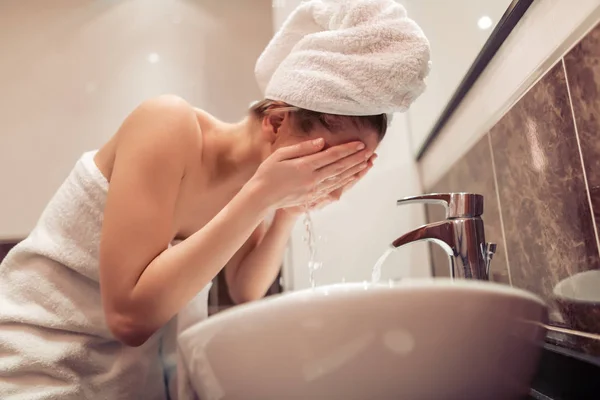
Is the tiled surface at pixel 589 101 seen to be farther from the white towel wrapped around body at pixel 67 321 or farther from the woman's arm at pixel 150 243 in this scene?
the white towel wrapped around body at pixel 67 321

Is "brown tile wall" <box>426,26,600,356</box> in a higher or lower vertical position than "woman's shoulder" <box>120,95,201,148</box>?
lower

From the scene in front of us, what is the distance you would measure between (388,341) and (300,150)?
347 millimetres

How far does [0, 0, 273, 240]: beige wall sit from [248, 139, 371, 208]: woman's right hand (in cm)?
85

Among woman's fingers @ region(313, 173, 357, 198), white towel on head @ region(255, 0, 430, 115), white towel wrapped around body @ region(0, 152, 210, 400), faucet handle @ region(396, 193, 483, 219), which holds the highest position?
white towel on head @ region(255, 0, 430, 115)

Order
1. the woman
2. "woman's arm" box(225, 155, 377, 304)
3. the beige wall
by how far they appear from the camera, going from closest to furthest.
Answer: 1. the woman
2. "woman's arm" box(225, 155, 377, 304)
3. the beige wall

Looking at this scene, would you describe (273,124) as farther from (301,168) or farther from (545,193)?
(545,193)

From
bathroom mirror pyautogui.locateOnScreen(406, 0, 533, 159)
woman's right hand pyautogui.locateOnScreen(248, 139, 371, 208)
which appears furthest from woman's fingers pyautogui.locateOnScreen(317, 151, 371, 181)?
bathroom mirror pyautogui.locateOnScreen(406, 0, 533, 159)

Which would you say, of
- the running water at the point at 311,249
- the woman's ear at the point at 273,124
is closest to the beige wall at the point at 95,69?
the running water at the point at 311,249

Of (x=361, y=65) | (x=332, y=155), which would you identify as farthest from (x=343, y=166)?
(x=361, y=65)

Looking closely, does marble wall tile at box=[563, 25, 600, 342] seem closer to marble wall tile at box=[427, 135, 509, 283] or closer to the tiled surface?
the tiled surface

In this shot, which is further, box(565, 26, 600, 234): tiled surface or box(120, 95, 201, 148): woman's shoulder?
box(120, 95, 201, 148): woman's shoulder

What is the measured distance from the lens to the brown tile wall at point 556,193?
0.47m

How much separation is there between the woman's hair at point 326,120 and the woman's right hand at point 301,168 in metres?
0.03

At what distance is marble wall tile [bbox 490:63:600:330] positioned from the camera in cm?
50
